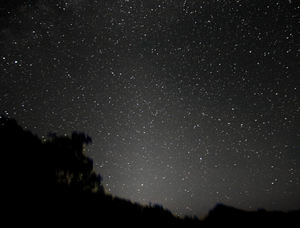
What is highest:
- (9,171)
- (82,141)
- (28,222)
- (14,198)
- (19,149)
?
(82,141)

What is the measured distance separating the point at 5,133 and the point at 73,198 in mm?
7134

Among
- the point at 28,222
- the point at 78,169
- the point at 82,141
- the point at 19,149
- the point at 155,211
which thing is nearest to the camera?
the point at 28,222

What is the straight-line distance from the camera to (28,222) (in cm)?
600

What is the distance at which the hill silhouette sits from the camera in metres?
6.84

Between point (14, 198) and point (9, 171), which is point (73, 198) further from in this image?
point (9, 171)

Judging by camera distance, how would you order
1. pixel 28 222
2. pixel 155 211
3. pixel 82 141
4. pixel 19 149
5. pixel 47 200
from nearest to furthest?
pixel 28 222, pixel 47 200, pixel 155 211, pixel 19 149, pixel 82 141

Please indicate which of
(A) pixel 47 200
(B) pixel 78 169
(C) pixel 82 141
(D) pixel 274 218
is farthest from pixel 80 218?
(C) pixel 82 141

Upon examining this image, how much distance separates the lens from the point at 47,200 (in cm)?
789

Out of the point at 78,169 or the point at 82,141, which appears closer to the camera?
the point at 78,169

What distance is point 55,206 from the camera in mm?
7492

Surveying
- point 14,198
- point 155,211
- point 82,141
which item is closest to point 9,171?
point 14,198

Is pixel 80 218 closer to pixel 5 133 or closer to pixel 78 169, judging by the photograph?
pixel 5 133

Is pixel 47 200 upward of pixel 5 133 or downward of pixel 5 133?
downward

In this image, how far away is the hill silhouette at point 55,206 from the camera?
6840 millimetres
